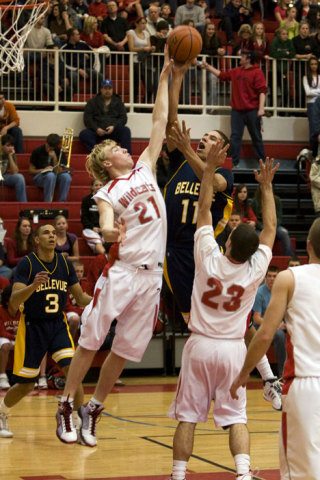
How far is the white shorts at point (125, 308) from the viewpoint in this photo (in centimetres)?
756

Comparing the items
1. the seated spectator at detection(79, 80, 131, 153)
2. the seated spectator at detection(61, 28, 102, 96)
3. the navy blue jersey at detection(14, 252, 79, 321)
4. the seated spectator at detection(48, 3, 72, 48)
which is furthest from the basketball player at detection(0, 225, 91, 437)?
the seated spectator at detection(48, 3, 72, 48)

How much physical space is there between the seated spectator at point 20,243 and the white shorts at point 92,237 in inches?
37.3

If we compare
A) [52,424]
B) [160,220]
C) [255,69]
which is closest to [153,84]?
[255,69]

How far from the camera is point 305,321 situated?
5.52m

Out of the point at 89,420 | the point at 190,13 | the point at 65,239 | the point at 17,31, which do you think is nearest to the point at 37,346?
the point at 89,420

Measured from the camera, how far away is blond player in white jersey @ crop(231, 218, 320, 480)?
5.37m

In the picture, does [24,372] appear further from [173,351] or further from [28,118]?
[28,118]

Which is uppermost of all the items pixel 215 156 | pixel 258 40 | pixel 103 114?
pixel 258 40

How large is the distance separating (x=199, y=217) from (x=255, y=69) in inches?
443

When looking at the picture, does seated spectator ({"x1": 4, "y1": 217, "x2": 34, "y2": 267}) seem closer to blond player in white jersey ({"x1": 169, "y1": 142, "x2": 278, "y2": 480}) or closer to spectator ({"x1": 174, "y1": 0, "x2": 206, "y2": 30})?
spectator ({"x1": 174, "y1": 0, "x2": 206, "y2": 30})

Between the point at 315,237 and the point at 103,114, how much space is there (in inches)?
452

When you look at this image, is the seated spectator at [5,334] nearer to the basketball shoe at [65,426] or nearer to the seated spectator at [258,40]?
the basketball shoe at [65,426]

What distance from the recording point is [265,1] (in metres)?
21.6

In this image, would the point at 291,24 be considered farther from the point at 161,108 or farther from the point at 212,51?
the point at 161,108
